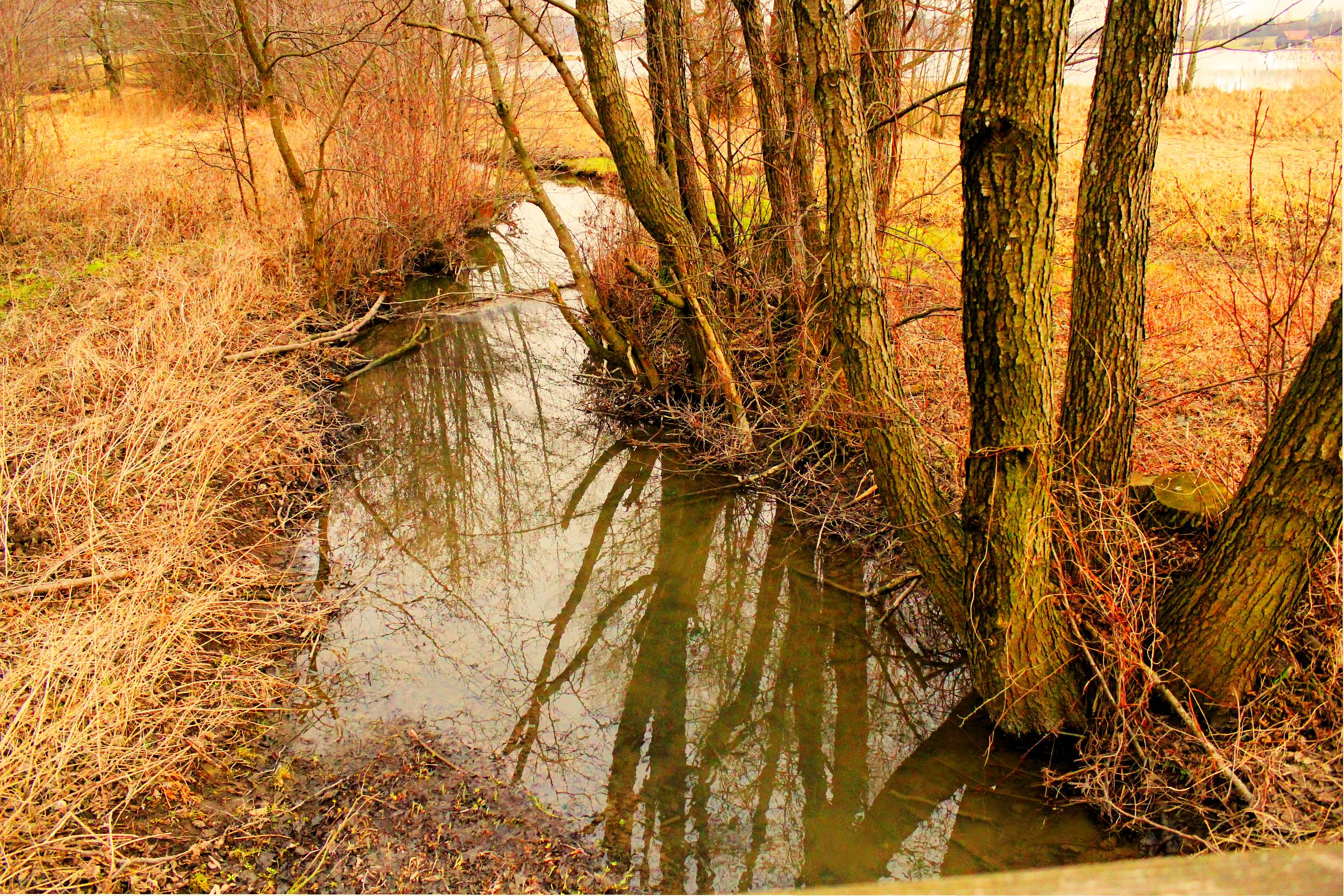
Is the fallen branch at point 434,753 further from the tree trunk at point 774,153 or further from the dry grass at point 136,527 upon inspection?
the tree trunk at point 774,153

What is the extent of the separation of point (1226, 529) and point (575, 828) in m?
2.94

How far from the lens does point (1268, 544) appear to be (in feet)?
10.6

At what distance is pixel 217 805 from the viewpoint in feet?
12.6

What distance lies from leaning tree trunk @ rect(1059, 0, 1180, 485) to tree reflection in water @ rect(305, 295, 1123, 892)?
63.5 inches

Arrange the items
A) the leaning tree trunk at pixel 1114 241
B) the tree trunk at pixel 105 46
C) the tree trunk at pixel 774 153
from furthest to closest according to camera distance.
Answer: the tree trunk at pixel 105 46, the tree trunk at pixel 774 153, the leaning tree trunk at pixel 1114 241

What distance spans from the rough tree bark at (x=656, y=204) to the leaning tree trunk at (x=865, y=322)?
2692 mm

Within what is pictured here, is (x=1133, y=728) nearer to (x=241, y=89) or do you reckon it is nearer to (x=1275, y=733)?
(x=1275, y=733)

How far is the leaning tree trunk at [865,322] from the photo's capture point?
417cm

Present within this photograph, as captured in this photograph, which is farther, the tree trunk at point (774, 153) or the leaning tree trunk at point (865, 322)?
the tree trunk at point (774, 153)

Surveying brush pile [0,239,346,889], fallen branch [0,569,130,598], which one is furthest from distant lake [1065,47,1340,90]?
fallen branch [0,569,130,598]

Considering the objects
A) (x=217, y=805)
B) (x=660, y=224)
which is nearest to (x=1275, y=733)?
(x=217, y=805)

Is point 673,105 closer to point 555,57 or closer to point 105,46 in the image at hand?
point 555,57

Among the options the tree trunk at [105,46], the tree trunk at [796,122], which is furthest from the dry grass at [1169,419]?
the tree trunk at [105,46]

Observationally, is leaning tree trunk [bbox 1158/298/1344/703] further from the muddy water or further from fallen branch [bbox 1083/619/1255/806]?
the muddy water
